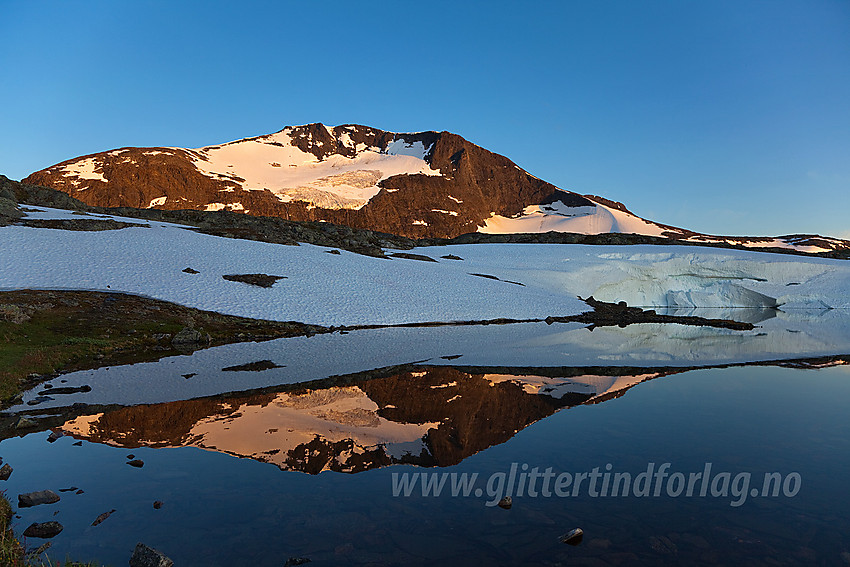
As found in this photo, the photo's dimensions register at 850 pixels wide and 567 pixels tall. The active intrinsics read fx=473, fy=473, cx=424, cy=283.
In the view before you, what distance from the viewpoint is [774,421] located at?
12336mm

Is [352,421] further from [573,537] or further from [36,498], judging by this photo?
[573,537]

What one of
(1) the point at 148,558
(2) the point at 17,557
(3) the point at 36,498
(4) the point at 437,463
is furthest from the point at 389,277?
(2) the point at 17,557

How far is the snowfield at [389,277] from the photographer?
113ft

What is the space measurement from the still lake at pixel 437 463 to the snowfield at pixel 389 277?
1811 cm

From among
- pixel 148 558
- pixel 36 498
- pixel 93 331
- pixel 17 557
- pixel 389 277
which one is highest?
pixel 389 277

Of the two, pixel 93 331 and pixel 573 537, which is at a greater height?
pixel 573 537

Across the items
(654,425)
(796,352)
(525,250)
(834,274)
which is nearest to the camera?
(654,425)

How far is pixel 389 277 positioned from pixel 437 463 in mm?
37003

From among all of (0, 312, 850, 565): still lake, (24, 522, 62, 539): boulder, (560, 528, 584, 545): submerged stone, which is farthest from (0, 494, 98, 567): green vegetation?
(560, 528, 584, 545): submerged stone

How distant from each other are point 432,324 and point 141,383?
22.8 metres

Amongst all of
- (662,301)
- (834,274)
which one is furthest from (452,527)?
(834,274)

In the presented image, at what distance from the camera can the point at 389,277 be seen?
46156 millimetres

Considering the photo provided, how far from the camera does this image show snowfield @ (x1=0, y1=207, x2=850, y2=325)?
34.5 metres

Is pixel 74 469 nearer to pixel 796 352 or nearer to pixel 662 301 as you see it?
pixel 796 352
